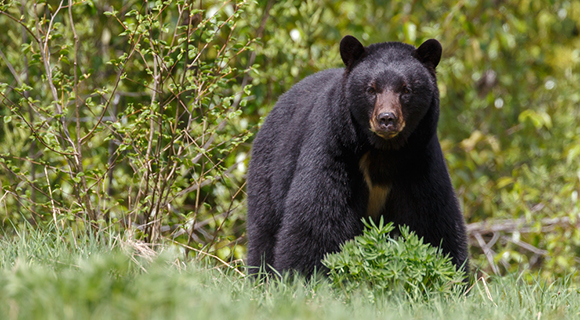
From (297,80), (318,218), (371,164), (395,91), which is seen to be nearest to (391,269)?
(318,218)

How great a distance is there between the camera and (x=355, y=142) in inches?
153

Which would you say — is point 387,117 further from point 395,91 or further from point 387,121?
point 395,91

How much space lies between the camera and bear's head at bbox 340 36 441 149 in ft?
12.7

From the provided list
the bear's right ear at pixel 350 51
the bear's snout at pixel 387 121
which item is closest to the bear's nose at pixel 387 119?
the bear's snout at pixel 387 121

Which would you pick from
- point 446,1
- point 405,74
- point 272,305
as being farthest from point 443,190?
point 446,1

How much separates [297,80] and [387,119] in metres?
2.93

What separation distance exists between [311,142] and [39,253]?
1667 mm

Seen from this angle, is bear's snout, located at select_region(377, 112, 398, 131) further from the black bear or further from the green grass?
the green grass

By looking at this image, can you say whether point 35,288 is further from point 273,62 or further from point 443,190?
point 273,62

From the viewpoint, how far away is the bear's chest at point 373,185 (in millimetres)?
3984

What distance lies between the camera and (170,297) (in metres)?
2.08

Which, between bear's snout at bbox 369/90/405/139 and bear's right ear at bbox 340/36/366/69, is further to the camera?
bear's right ear at bbox 340/36/366/69

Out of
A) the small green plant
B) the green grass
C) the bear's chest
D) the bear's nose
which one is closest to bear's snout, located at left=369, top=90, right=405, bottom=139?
the bear's nose

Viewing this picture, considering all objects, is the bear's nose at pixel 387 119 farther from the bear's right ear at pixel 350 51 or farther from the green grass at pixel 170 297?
the green grass at pixel 170 297
